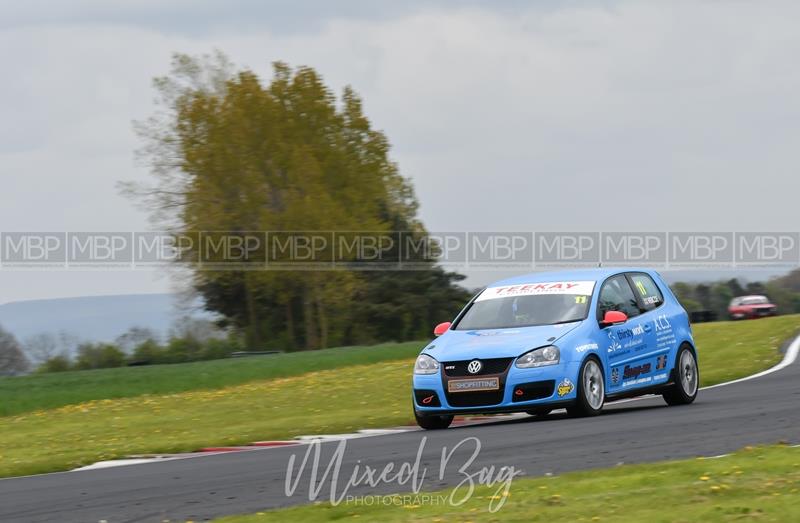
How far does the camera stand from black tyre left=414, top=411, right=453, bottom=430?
1445 centimetres

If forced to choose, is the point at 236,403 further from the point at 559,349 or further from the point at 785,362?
the point at 559,349

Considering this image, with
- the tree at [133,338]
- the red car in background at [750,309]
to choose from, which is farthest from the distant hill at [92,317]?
the red car in background at [750,309]

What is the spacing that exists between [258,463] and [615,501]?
4631 mm

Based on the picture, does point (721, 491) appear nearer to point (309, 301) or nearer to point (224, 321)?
point (309, 301)

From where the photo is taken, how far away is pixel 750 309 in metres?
64.6

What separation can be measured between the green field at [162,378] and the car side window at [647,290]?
47.4 feet

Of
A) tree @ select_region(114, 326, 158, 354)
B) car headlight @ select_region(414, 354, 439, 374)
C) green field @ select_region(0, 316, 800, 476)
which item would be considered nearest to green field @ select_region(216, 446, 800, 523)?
car headlight @ select_region(414, 354, 439, 374)

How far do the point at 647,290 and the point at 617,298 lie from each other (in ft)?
2.66

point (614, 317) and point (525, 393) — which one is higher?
point (614, 317)

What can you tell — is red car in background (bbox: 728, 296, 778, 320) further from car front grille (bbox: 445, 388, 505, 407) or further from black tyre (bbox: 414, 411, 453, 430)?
car front grille (bbox: 445, 388, 505, 407)

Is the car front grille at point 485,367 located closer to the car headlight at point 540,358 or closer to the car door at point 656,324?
the car headlight at point 540,358

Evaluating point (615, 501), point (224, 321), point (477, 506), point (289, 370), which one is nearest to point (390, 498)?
point (477, 506)

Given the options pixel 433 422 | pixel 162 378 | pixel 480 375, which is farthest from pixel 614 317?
pixel 162 378

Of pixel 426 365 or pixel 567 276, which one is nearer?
pixel 426 365
